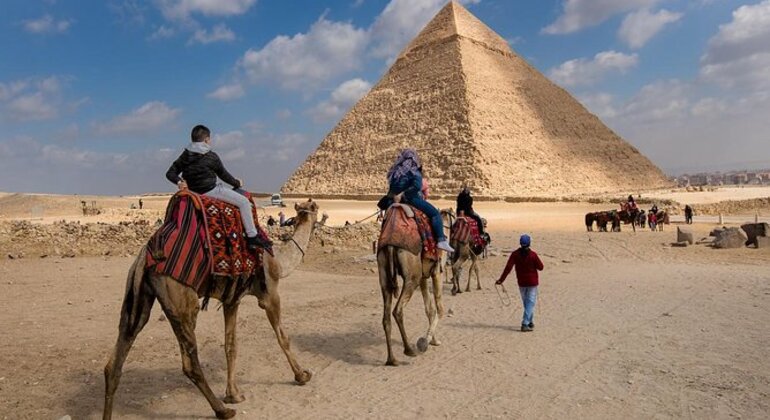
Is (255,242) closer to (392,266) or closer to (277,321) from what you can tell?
(277,321)

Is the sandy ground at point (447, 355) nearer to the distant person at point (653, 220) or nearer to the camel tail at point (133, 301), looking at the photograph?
the camel tail at point (133, 301)

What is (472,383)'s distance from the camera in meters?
5.14

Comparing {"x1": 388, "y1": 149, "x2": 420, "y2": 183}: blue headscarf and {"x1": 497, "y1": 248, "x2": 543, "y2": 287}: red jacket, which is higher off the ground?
{"x1": 388, "y1": 149, "x2": 420, "y2": 183}: blue headscarf

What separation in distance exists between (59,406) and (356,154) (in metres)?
98.1

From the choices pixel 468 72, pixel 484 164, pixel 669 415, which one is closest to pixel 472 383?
pixel 669 415

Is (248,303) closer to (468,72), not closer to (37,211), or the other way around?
(37,211)

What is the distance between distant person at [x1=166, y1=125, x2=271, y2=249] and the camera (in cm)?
468

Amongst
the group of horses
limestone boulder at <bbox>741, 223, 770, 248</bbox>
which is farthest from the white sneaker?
the group of horses

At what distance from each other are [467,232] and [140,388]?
580 centimetres

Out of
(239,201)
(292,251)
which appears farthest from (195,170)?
(292,251)

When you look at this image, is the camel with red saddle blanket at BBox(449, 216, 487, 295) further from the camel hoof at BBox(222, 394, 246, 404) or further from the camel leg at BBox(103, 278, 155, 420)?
the camel leg at BBox(103, 278, 155, 420)

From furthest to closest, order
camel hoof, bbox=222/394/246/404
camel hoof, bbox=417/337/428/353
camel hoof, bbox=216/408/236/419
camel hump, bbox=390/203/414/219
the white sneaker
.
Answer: the white sneaker
camel hump, bbox=390/203/414/219
camel hoof, bbox=417/337/428/353
camel hoof, bbox=222/394/246/404
camel hoof, bbox=216/408/236/419

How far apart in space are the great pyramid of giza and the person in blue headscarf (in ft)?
200

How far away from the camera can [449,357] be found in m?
6.00
